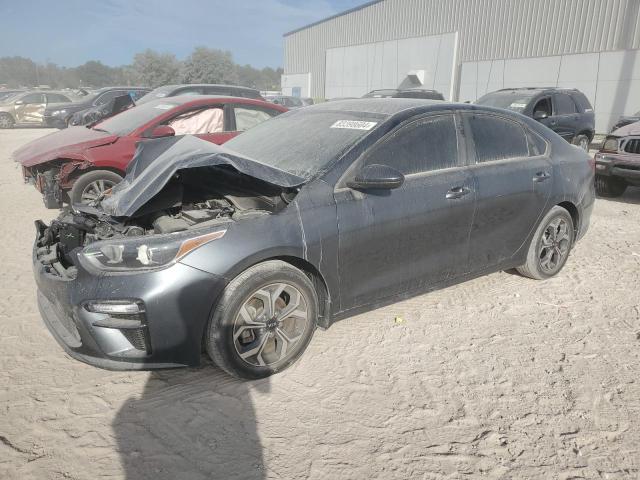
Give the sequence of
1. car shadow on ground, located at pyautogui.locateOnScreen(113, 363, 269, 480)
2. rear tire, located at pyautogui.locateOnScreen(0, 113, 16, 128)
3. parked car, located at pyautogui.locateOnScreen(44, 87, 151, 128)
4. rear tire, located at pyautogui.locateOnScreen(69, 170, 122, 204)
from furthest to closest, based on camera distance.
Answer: rear tire, located at pyautogui.locateOnScreen(0, 113, 16, 128)
parked car, located at pyautogui.locateOnScreen(44, 87, 151, 128)
rear tire, located at pyautogui.locateOnScreen(69, 170, 122, 204)
car shadow on ground, located at pyautogui.locateOnScreen(113, 363, 269, 480)

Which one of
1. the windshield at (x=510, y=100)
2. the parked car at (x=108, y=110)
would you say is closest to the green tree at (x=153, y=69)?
the parked car at (x=108, y=110)

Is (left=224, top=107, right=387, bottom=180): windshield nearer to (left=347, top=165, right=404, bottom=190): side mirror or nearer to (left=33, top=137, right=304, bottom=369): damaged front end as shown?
(left=347, top=165, right=404, bottom=190): side mirror

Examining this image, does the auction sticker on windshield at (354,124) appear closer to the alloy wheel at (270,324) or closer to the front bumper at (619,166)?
Result: the alloy wheel at (270,324)

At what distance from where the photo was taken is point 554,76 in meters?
22.0

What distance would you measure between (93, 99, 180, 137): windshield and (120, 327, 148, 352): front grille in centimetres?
450

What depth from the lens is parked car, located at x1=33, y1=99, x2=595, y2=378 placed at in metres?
2.62

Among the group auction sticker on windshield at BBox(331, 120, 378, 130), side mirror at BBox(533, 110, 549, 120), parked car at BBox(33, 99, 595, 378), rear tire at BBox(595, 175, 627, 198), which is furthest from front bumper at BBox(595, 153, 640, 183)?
auction sticker on windshield at BBox(331, 120, 378, 130)

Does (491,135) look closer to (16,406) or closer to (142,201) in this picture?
(142,201)

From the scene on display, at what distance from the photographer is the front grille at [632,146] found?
7.42 meters

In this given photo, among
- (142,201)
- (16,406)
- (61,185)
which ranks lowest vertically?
(16,406)

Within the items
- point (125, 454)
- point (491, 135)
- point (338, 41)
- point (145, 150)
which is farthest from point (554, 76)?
point (125, 454)

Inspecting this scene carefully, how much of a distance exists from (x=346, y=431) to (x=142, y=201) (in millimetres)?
1713

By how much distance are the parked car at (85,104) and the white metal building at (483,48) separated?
16.9 m

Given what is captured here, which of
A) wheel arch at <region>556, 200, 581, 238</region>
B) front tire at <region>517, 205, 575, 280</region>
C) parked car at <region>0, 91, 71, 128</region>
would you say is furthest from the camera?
parked car at <region>0, 91, 71, 128</region>
